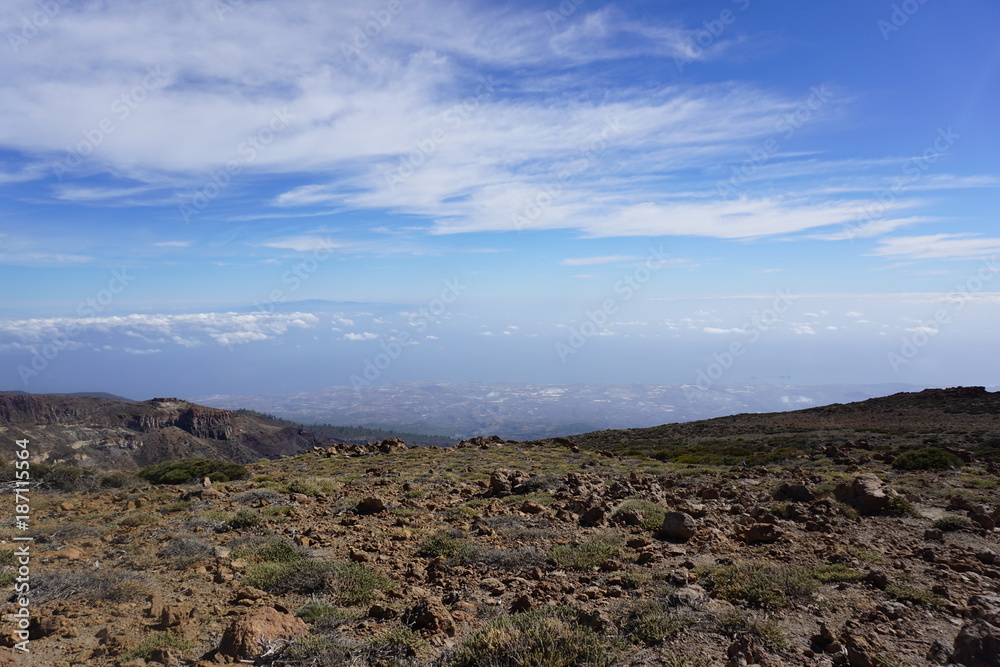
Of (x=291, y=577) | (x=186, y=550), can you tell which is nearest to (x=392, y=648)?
(x=291, y=577)

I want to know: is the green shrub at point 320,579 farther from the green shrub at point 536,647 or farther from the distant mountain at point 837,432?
the distant mountain at point 837,432

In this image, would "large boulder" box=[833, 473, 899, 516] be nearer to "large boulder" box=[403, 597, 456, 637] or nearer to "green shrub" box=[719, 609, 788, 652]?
"green shrub" box=[719, 609, 788, 652]

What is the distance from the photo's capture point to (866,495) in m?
→ 9.16

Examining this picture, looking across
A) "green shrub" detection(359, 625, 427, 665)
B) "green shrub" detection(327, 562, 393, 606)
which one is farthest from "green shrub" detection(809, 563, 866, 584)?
"green shrub" detection(327, 562, 393, 606)

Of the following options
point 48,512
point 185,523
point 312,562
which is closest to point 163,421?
point 48,512

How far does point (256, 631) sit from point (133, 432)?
197 ft

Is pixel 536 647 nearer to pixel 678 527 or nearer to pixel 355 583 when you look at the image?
pixel 355 583

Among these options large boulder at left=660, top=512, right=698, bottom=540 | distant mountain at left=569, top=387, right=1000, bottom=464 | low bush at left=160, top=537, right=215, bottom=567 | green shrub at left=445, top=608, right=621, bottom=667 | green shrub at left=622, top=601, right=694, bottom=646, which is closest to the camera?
green shrub at left=445, top=608, right=621, bottom=667

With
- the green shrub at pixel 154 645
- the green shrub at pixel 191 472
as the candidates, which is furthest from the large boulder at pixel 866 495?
the green shrub at pixel 191 472

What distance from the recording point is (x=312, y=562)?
6906 millimetres

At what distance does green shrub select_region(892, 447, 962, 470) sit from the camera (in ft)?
48.5

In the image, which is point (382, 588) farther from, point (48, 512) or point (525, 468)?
point (525, 468)

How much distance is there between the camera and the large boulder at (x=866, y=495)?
902 cm

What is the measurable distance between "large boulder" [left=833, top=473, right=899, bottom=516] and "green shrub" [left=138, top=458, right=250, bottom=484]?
1734cm
